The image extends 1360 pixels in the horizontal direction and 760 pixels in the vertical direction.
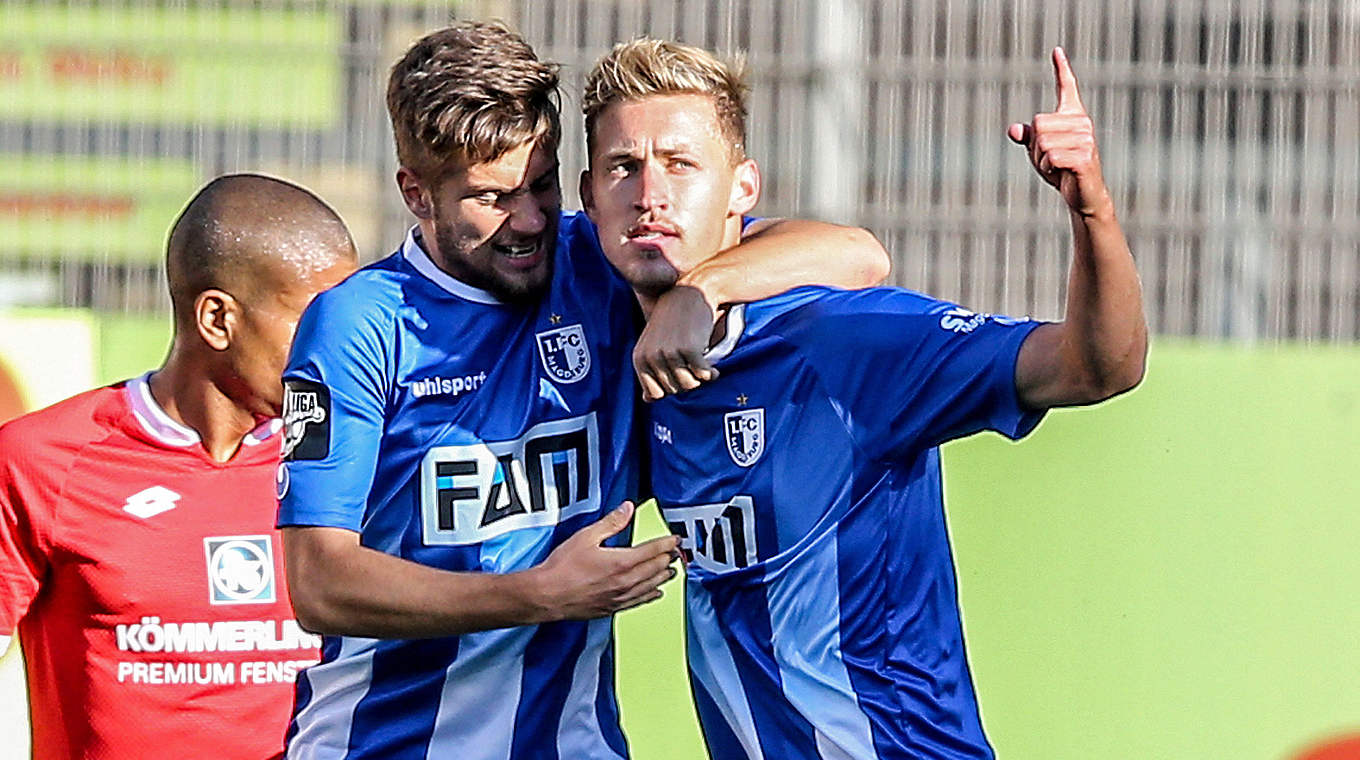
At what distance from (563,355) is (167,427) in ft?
3.63

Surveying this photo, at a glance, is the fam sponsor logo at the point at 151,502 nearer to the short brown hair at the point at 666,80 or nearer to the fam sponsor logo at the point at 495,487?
the fam sponsor logo at the point at 495,487

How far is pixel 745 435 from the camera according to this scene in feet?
10.4

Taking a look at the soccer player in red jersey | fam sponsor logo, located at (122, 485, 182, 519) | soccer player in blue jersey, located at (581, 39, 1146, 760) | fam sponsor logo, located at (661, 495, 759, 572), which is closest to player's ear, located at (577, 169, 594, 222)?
soccer player in blue jersey, located at (581, 39, 1146, 760)

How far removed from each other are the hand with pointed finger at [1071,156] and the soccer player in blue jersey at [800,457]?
29 centimetres

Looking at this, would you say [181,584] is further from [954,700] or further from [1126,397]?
[1126,397]

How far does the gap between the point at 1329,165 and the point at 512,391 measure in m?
4.05

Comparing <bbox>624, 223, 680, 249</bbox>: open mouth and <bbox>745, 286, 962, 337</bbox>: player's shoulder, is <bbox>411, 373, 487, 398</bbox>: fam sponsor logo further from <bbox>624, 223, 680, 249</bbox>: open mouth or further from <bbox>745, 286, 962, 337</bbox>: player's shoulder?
<bbox>745, 286, 962, 337</bbox>: player's shoulder

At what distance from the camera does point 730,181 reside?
338 cm

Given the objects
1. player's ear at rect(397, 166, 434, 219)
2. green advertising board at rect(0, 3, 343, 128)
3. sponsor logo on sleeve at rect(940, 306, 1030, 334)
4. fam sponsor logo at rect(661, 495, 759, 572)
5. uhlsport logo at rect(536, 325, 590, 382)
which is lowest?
fam sponsor logo at rect(661, 495, 759, 572)

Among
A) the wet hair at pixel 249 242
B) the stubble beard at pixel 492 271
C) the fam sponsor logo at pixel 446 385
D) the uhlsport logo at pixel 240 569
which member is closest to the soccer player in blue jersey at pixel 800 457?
the stubble beard at pixel 492 271

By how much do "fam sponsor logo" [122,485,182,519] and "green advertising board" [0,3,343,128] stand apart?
2.70 metres

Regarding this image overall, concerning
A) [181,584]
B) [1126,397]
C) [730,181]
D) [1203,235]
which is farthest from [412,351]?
[1203,235]

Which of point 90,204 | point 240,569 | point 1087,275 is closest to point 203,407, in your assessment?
point 240,569

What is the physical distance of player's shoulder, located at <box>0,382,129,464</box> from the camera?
3.95m
